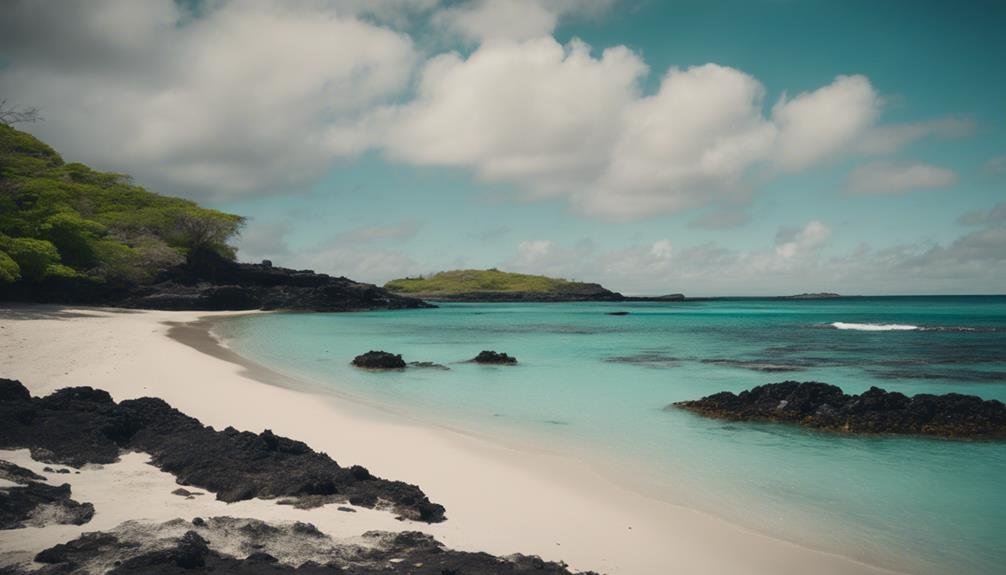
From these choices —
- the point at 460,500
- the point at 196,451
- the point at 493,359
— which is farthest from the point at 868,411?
the point at 493,359

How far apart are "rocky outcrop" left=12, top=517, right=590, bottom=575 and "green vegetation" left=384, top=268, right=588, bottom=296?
168 meters

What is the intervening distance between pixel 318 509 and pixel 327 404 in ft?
23.1

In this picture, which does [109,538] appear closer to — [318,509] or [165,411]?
[318,509]

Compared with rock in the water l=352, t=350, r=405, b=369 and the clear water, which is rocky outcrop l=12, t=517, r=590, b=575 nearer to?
the clear water

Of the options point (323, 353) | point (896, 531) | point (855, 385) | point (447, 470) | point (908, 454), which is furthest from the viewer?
point (323, 353)

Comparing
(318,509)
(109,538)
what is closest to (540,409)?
(318,509)

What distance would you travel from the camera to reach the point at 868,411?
12.3m

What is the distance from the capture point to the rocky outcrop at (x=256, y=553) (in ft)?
13.2

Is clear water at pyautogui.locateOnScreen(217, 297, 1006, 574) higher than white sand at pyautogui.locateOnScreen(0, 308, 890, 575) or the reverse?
the reverse

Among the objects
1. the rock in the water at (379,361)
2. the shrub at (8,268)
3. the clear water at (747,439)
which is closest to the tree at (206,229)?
the shrub at (8,268)

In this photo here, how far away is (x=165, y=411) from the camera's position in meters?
8.30

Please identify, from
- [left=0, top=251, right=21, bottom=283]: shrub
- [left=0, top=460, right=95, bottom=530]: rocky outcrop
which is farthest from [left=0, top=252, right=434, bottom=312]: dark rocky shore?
[left=0, top=460, right=95, bottom=530]: rocky outcrop

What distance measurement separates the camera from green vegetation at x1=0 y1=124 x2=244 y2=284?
35.0m

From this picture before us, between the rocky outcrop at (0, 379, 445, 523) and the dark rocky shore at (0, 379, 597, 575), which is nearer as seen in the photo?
the dark rocky shore at (0, 379, 597, 575)
